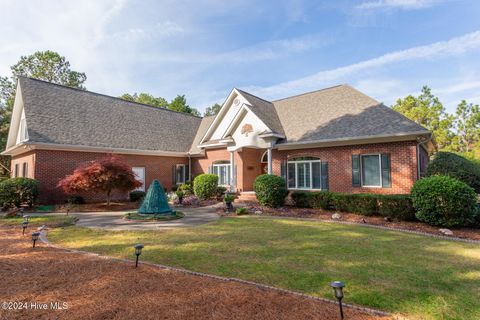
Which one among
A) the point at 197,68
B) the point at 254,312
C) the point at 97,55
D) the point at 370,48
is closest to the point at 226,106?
the point at 197,68

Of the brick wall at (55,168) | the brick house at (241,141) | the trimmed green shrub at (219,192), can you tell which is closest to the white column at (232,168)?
the brick house at (241,141)

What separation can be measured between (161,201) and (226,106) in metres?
9.56

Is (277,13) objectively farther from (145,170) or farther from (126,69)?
(145,170)

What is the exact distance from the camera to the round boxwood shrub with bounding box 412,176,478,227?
8133 mm

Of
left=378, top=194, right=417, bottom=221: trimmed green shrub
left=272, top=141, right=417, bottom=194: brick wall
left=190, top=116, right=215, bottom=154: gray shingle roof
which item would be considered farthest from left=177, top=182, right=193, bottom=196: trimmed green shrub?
left=378, top=194, right=417, bottom=221: trimmed green shrub

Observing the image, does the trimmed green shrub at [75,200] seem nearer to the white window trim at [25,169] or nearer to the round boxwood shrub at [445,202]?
the white window trim at [25,169]

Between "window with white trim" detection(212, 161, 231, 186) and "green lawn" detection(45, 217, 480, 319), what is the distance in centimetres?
996

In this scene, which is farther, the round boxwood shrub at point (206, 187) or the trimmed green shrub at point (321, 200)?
the round boxwood shrub at point (206, 187)

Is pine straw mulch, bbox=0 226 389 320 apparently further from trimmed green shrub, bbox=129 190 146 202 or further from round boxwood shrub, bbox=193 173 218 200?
trimmed green shrub, bbox=129 190 146 202

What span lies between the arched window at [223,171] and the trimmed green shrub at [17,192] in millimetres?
11086

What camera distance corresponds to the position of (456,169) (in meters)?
11.4

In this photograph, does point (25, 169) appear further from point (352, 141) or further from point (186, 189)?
point (352, 141)

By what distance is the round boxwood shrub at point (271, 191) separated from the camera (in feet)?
42.6

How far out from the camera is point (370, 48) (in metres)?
14.6
